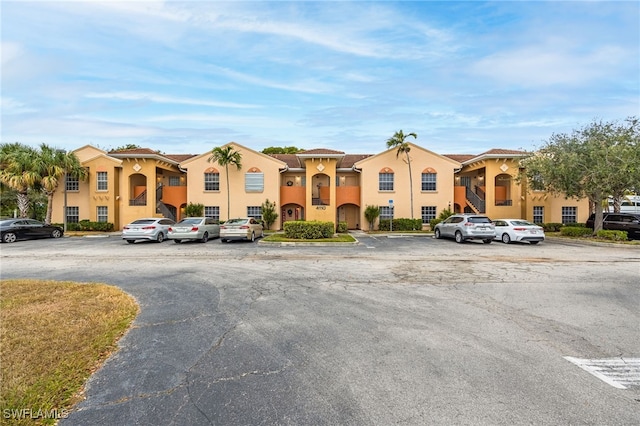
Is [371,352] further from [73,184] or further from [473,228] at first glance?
[73,184]

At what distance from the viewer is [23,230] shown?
21.3 meters

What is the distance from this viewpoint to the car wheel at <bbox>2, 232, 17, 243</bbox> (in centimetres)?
2005

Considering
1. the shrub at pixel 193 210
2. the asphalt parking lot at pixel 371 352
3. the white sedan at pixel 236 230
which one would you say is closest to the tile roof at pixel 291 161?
the shrub at pixel 193 210

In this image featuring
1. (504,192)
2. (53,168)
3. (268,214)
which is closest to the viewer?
(53,168)

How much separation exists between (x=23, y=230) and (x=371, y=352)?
25837 millimetres

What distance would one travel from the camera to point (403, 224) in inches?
1099

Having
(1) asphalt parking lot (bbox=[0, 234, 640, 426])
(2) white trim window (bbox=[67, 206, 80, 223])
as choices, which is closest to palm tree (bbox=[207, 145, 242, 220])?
(2) white trim window (bbox=[67, 206, 80, 223])

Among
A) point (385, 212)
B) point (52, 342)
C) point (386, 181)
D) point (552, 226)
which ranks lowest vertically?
point (52, 342)

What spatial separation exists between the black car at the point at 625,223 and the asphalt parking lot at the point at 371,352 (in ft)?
60.8

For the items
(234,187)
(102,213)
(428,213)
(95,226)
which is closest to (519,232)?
(428,213)

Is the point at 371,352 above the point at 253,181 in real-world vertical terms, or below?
below

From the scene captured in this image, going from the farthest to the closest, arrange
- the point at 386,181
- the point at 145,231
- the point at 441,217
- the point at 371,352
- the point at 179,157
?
the point at 179,157 < the point at 386,181 < the point at 441,217 < the point at 145,231 < the point at 371,352

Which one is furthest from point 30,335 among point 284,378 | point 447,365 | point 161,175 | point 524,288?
point 161,175

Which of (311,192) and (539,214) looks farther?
(539,214)
